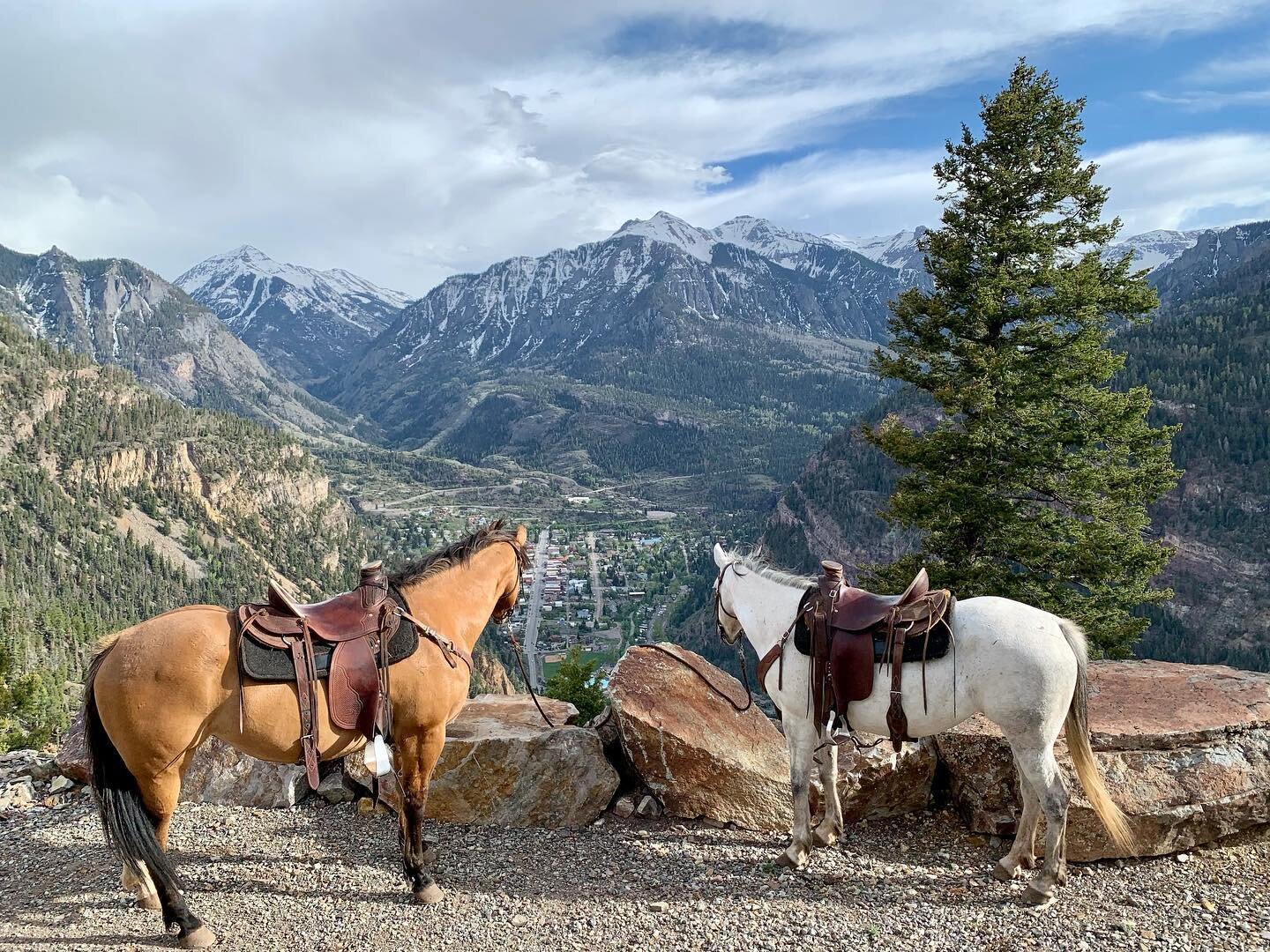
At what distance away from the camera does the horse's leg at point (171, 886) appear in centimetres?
587

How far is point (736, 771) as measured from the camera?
782 centimetres

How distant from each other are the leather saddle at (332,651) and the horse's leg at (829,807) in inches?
168

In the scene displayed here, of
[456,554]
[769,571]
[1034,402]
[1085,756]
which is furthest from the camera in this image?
[1034,402]

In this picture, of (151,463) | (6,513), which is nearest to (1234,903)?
(6,513)

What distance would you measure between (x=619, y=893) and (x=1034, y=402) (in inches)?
446

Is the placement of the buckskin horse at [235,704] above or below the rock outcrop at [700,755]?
above

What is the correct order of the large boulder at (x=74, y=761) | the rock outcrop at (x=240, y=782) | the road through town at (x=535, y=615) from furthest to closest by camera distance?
the road through town at (x=535, y=615), the large boulder at (x=74, y=761), the rock outcrop at (x=240, y=782)

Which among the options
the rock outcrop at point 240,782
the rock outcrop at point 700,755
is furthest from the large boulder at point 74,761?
the rock outcrop at point 700,755

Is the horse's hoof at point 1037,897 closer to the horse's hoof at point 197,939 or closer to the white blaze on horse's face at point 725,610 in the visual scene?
the white blaze on horse's face at point 725,610

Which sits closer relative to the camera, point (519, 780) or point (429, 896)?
point (429, 896)

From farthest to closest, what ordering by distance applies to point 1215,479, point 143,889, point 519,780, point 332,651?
point 1215,479, point 519,780, point 143,889, point 332,651

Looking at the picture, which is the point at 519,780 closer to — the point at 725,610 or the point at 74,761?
the point at 725,610

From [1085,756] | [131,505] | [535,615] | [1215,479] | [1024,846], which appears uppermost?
[1085,756]

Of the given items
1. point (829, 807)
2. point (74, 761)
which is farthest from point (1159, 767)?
point (74, 761)
